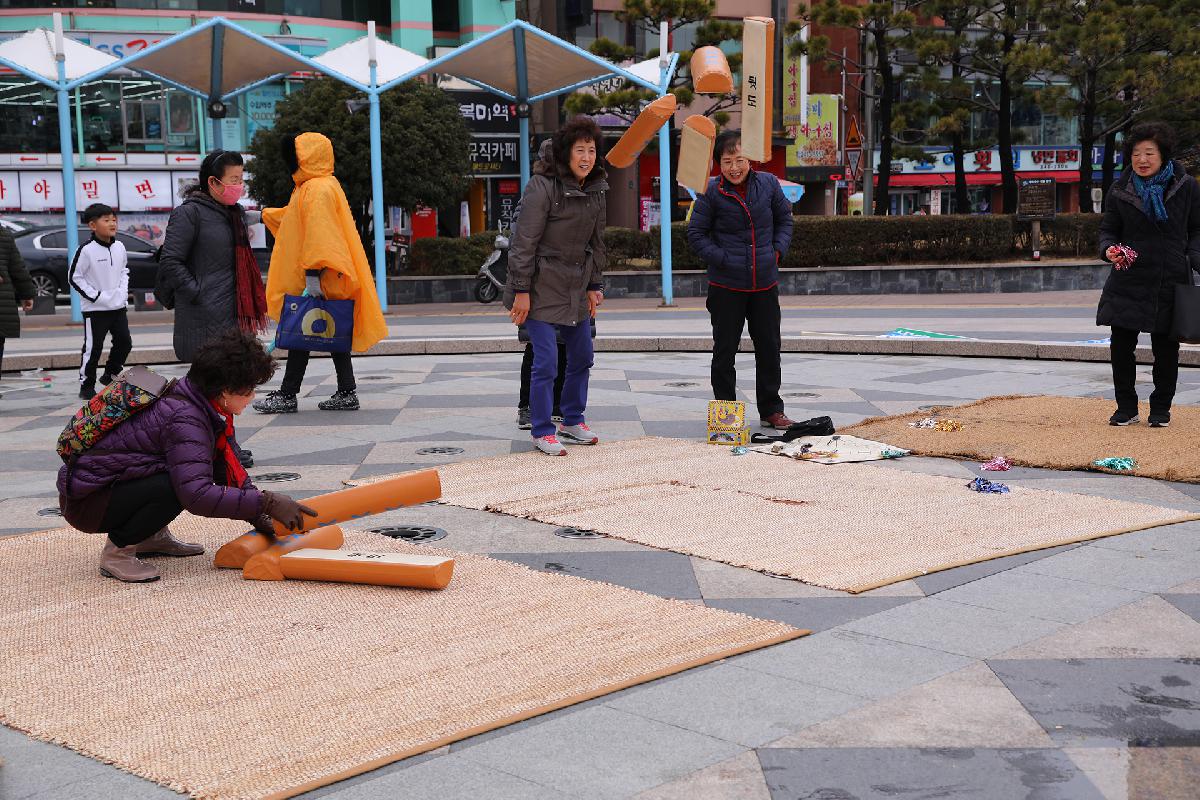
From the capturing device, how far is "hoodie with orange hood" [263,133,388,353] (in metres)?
8.08

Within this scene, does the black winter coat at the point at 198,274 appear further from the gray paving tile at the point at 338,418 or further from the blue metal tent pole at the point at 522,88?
the blue metal tent pole at the point at 522,88

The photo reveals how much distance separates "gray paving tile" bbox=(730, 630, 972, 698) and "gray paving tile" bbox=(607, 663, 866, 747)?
0.07 metres

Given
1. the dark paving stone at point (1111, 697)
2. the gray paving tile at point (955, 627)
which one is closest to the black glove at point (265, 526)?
the gray paving tile at point (955, 627)

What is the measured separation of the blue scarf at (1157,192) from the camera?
7.43 meters

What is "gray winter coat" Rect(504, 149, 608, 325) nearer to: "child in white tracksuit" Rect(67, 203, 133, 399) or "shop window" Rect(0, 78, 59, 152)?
"child in white tracksuit" Rect(67, 203, 133, 399)

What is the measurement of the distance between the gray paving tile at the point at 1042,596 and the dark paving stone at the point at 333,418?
15.7 feet

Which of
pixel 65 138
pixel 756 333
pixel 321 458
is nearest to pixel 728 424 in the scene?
pixel 756 333

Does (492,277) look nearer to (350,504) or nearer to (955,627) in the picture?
(350,504)

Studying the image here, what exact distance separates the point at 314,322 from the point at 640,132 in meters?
2.37

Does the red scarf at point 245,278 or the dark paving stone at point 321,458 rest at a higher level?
the red scarf at point 245,278

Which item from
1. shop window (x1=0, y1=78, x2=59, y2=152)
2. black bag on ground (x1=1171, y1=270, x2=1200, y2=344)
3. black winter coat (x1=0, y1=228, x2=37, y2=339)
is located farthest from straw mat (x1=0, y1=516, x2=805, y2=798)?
shop window (x1=0, y1=78, x2=59, y2=152)

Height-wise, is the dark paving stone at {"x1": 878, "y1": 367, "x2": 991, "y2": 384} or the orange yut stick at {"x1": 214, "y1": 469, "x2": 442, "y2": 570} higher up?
the orange yut stick at {"x1": 214, "y1": 469, "x2": 442, "y2": 570}

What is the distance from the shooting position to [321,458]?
7.17 meters

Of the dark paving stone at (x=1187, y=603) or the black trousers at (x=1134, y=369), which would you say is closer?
the dark paving stone at (x=1187, y=603)
